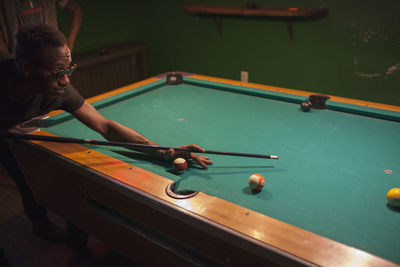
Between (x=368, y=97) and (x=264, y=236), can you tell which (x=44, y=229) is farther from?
(x=368, y=97)

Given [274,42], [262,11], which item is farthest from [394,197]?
[274,42]

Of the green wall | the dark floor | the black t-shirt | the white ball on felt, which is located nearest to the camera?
the white ball on felt

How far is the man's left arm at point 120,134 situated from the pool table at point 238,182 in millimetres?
44

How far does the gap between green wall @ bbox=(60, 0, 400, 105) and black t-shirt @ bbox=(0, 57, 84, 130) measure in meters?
2.27

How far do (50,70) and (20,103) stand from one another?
13.7 inches

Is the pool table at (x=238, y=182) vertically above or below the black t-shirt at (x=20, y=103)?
below

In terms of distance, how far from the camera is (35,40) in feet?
4.37

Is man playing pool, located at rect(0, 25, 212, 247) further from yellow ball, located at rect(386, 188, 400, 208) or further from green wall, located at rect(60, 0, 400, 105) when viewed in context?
green wall, located at rect(60, 0, 400, 105)

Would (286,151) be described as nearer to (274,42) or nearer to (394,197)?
(394,197)

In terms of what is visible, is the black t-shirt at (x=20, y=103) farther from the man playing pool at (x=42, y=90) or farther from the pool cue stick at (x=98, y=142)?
the pool cue stick at (x=98, y=142)

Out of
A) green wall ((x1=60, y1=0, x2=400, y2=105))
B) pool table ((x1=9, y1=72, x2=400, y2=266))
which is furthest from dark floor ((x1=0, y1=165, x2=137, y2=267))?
green wall ((x1=60, y1=0, x2=400, y2=105))

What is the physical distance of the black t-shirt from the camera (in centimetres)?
148

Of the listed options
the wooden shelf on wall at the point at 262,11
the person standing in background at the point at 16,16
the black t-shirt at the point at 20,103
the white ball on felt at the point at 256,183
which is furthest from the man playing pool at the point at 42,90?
the wooden shelf on wall at the point at 262,11

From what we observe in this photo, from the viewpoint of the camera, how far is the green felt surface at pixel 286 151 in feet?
3.43
